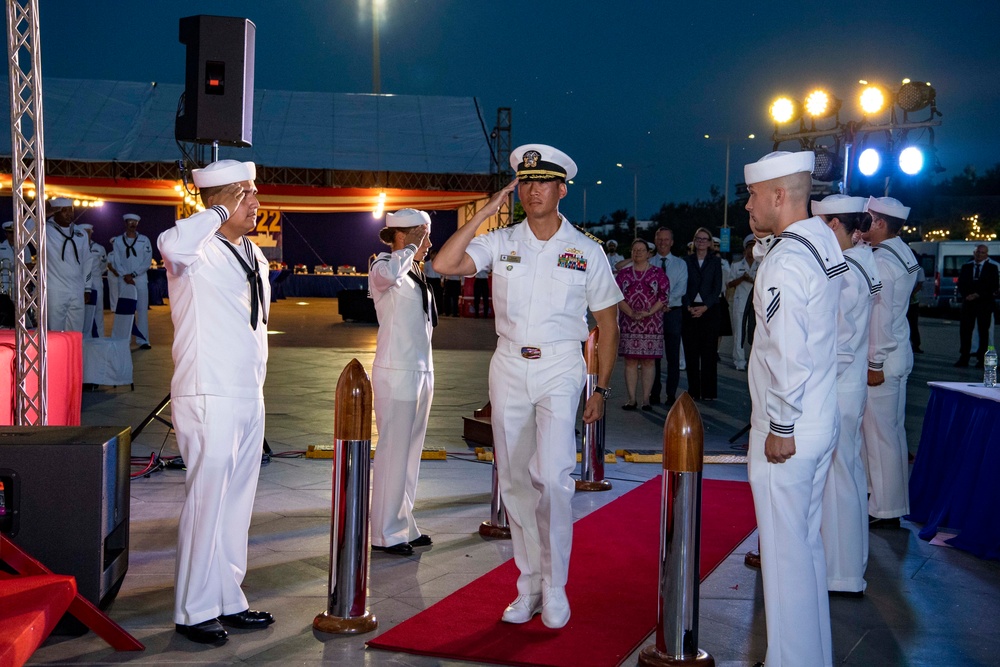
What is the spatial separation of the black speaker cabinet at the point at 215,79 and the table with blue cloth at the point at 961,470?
5259 millimetres

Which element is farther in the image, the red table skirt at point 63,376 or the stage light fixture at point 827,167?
the stage light fixture at point 827,167

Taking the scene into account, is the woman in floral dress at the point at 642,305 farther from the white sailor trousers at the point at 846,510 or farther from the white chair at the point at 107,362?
the white chair at the point at 107,362

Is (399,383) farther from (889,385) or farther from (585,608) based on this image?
(889,385)

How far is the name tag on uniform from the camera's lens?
423cm

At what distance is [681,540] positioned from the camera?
3699mm

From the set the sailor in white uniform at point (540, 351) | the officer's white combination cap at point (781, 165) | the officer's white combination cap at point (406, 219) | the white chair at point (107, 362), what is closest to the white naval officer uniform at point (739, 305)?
the white chair at point (107, 362)

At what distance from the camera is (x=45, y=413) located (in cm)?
553

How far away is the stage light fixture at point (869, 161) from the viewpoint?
38.4ft

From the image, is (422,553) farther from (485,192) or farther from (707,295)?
(485,192)

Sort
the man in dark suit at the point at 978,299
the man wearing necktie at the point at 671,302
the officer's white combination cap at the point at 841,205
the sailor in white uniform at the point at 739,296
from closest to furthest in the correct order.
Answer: the officer's white combination cap at the point at 841,205 → the man wearing necktie at the point at 671,302 → the sailor in white uniform at the point at 739,296 → the man in dark suit at the point at 978,299

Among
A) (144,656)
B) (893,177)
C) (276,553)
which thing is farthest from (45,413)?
(893,177)

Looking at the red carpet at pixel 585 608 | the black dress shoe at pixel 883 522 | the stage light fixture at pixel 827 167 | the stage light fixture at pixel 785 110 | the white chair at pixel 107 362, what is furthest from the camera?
the stage light fixture at pixel 785 110

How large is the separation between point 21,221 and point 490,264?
290 centimetres

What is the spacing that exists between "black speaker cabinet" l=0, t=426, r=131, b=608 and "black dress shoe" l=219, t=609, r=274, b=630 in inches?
20.8
